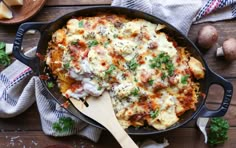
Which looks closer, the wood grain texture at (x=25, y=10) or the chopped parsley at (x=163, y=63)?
the chopped parsley at (x=163, y=63)

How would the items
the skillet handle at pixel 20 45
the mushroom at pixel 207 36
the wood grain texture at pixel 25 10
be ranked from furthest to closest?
the wood grain texture at pixel 25 10, the mushroom at pixel 207 36, the skillet handle at pixel 20 45

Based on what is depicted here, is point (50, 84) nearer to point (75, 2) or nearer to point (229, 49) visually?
point (75, 2)

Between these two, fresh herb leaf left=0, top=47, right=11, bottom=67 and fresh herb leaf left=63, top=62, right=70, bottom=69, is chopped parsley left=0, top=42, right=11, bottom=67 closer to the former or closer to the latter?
fresh herb leaf left=0, top=47, right=11, bottom=67

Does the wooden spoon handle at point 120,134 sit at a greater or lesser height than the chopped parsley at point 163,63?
lesser

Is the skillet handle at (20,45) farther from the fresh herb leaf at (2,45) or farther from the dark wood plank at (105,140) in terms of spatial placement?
the dark wood plank at (105,140)

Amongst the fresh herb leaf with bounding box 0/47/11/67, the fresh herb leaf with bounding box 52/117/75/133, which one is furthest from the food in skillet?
the fresh herb leaf with bounding box 0/47/11/67

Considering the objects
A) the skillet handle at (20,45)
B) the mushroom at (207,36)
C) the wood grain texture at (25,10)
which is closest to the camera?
the skillet handle at (20,45)

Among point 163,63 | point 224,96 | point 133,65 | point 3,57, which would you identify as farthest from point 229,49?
point 3,57

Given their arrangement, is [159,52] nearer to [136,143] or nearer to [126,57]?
[126,57]

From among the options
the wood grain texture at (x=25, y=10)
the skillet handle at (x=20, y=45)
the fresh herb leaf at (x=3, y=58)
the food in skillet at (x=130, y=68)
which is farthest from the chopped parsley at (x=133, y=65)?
the fresh herb leaf at (x=3, y=58)
